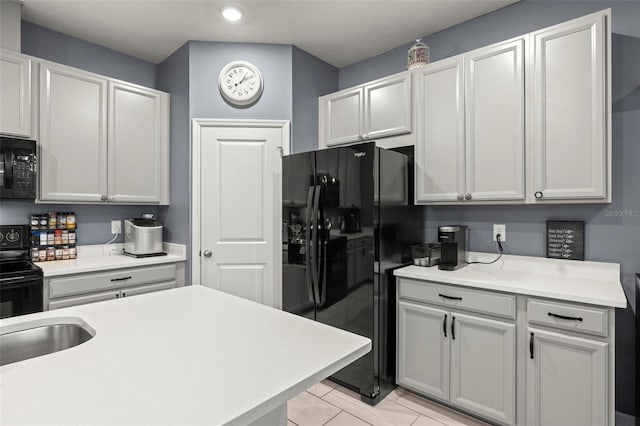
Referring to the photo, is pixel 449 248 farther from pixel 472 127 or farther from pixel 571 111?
pixel 571 111

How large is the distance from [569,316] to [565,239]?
0.69 meters

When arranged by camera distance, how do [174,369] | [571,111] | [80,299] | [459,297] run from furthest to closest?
[80,299] < [459,297] < [571,111] < [174,369]

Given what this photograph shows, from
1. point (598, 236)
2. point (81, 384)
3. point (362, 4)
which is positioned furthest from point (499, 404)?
point (362, 4)

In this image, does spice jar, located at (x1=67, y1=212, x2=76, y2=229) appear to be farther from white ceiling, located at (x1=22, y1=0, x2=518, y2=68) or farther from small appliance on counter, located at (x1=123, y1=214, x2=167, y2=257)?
white ceiling, located at (x1=22, y1=0, x2=518, y2=68)

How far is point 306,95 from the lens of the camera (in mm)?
3107

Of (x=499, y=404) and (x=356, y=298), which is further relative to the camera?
(x=356, y=298)

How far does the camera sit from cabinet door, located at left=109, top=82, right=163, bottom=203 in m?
2.81

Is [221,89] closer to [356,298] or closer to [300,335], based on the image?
[356,298]

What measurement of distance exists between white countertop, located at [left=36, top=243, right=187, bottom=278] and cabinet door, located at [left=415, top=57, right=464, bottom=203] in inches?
86.1

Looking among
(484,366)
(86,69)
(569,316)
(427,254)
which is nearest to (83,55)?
(86,69)

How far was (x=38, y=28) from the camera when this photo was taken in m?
2.67

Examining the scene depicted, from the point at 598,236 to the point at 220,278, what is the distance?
279cm

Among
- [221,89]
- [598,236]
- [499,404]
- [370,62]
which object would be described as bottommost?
[499,404]

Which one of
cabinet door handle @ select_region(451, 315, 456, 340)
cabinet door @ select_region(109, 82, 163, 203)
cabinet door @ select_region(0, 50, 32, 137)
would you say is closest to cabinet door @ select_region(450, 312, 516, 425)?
cabinet door handle @ select_region(451, 315, 456, 340)
